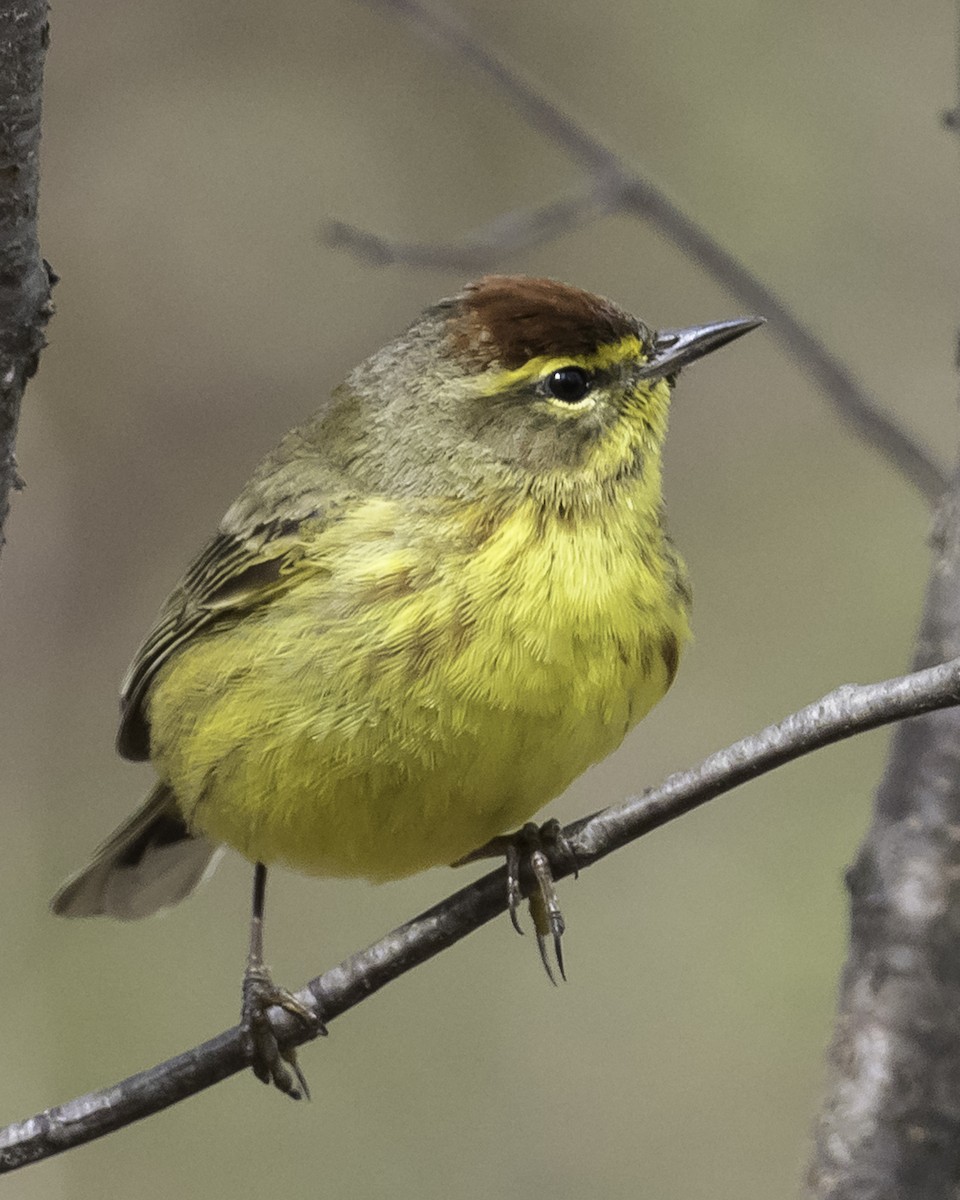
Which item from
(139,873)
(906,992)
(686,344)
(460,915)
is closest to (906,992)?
(906,992)

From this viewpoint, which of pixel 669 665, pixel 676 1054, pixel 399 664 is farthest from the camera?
pixel 676 1054

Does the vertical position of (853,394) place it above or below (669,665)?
above

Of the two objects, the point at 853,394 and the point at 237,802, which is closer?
the point at 237,802

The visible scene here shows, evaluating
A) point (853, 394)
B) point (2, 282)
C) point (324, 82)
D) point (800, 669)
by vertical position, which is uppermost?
point (324, 82)

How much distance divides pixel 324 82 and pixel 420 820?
579 cm

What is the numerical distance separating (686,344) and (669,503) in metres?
3.80

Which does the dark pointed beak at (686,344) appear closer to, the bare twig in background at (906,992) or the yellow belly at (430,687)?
the yellow belly at (430,687)

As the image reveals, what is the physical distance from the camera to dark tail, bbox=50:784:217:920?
4.55m

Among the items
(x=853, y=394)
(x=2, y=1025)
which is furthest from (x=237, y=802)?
(x=2, y=1025)

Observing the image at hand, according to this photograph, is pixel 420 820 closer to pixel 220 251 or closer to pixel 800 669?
pixel 800 669

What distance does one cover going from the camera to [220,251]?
787cm

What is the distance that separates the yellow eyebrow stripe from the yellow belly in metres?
0.40

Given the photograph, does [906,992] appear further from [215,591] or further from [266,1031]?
[215,591]

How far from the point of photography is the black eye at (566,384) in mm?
3721
